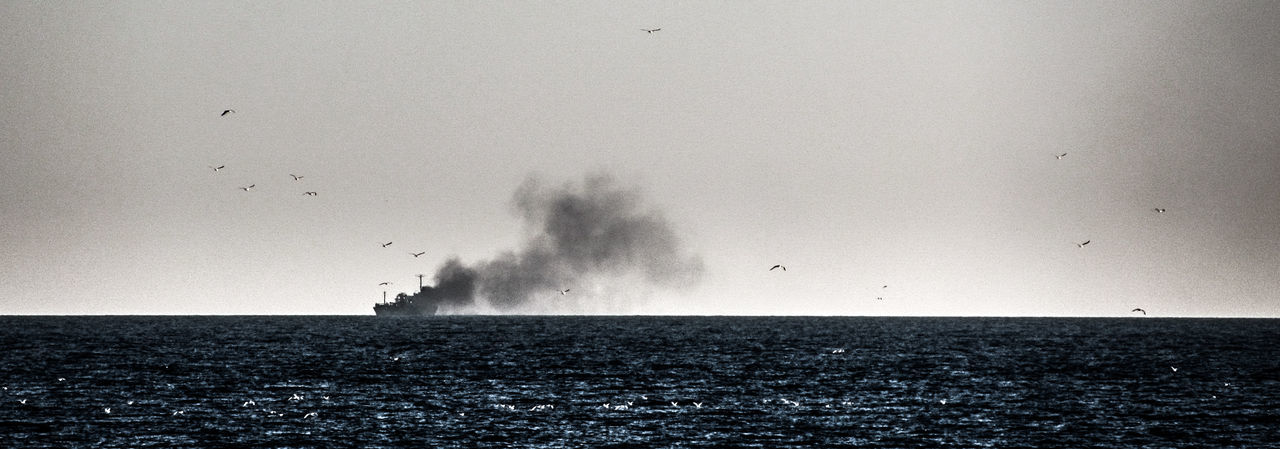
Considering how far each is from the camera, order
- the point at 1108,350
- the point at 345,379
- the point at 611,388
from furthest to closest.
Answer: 1. the point at 1108,350
2. the point at 345,379
3. the point at 611,388

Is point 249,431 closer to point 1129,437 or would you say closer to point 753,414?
point 753,414

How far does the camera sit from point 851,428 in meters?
72.1

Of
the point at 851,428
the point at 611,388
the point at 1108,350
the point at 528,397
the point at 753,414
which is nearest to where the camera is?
the point at 851,428

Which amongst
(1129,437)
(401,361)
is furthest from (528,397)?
(401,361)

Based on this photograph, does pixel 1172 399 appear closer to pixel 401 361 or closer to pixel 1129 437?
pixel 1129 437

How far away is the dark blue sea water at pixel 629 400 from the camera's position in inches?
2662

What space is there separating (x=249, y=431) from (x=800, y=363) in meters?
72.2

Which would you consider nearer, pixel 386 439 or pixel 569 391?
pixel 386 439

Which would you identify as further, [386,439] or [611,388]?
[611,388]

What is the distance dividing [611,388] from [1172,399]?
3729 centimetres

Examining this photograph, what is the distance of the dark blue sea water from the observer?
222 feet

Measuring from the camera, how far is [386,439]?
218 ft

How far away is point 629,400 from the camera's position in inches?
3391

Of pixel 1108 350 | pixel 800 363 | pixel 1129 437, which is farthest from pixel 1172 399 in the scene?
pixel 1108 350
